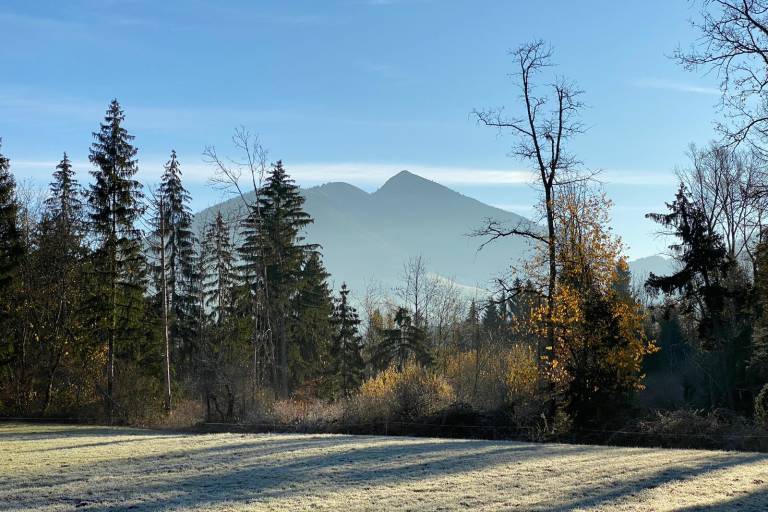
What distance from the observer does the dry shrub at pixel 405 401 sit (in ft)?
73.6

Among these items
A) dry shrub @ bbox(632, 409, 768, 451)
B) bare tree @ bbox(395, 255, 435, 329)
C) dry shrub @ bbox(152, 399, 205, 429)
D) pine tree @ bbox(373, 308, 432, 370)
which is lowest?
dry shrub @ bbox(632, 409, 768, 451)

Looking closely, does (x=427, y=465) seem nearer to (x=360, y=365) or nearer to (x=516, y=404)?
(x=516, y=404)

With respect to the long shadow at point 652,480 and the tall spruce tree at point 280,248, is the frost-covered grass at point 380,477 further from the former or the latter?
the tall spruce tree at point 280,248

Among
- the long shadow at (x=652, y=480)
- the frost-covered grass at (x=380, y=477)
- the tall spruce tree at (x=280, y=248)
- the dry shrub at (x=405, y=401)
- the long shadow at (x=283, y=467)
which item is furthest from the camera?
the tall spruce tree at (x=280, y=248)

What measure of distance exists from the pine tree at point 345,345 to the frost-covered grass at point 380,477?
38.9 m

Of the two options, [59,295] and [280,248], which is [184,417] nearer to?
[59,295]

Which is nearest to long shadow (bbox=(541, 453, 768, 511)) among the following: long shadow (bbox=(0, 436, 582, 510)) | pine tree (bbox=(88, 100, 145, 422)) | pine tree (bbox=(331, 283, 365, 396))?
long shadow (bbox=(0, 436, 582, 510))

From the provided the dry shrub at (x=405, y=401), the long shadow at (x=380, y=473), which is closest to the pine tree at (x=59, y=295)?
the dry shrub at (x=405, y=401)

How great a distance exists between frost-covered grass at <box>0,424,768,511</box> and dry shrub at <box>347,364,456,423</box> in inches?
256

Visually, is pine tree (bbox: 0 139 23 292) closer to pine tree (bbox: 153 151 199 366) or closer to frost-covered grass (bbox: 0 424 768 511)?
pine tree (bbox: 153 151 199 366)

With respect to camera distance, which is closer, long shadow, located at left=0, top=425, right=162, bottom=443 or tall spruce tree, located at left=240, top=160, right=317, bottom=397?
long shadow, located at left=0, top=425, right=162, bottom=443

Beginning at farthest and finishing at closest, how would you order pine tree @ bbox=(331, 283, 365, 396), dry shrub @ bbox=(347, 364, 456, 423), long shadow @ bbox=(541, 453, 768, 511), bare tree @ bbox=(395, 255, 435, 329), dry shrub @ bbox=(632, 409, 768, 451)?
bare tree @ bbox=(395, 255, 435, 329)
pine tree @ bbox=(331, 283, 365, 396)
dry shrub @ bbox=(347, 364, 456, 423)
dry shrub @ bbox=(632, 409, 768, 451)
long shadow @ bbox=(541, 453, 768, 511)

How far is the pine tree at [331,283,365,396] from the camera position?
54.6m

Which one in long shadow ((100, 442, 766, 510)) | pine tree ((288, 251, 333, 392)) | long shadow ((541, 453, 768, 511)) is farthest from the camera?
pine tree ((288, 251, 333, 392))
